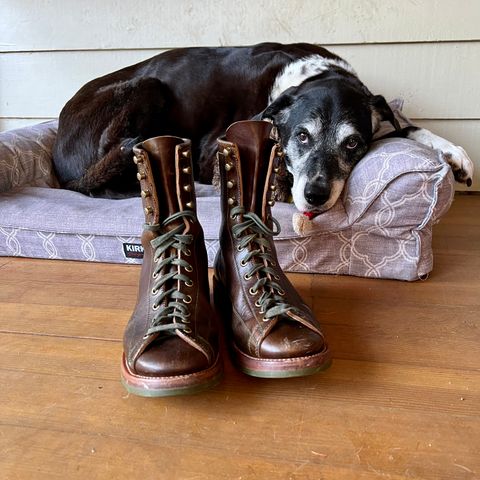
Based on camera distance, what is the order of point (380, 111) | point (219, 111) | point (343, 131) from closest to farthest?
point (343, 131)
point (380, 111)
point (219, 111)

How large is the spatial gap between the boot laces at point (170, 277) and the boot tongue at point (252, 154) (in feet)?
0.41

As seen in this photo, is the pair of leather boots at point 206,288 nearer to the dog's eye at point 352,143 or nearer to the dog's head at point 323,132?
the dog's head at point 323,132

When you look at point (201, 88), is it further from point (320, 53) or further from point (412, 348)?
point (412, 348)

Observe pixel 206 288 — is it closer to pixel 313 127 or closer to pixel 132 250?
pixel 132 250

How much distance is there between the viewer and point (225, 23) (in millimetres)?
1860

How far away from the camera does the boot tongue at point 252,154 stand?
84 cm

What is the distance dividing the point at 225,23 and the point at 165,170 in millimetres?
1324

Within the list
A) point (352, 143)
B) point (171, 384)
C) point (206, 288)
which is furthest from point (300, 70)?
point (171, 384)

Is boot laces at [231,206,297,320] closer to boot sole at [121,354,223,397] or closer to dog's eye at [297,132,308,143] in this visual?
boot sole at [121,354,223,397]

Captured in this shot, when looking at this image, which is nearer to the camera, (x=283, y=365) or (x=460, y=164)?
(x=283, y=365)

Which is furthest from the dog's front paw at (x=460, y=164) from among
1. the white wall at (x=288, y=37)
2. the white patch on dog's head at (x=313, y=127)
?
the white wall at (x=288, y=37)

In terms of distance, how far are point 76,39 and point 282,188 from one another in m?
1.31

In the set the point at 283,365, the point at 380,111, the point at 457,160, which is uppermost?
the point at 380,111

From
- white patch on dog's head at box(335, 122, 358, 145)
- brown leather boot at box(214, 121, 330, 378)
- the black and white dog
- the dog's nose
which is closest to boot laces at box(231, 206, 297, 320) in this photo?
brown leather boot at box(214, 121, 330, 378)
